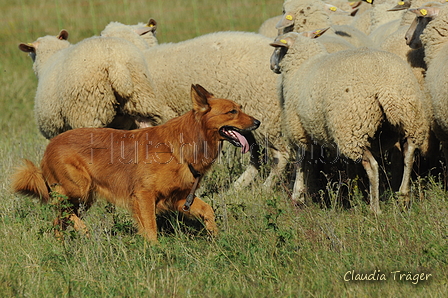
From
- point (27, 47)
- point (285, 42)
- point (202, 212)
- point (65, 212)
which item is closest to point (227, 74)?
point (285, 42)

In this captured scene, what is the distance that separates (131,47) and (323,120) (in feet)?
9.54

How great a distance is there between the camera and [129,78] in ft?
23.1

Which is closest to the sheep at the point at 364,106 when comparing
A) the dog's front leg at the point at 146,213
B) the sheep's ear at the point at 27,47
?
the dog's front leg at the point at 146,213

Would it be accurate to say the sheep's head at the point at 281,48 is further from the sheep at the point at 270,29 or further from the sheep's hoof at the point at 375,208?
the sheep at the point at 270,29

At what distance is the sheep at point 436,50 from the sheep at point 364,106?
173mm

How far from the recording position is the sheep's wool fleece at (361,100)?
5.05 meters

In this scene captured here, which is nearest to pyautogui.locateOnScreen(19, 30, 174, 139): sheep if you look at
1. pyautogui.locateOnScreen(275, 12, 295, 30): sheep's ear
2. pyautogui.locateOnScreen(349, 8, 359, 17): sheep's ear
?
pyautogui.locateOnScreen(275, 12, 295, 30): sheep's ear

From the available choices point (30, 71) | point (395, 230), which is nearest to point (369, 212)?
point (395, 230)

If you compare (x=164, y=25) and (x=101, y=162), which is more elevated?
(x=101, y=162)

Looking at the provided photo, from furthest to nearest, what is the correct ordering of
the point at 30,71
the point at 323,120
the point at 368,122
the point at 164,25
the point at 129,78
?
the point at 164,25 → the point at 30,71 → the point at 129,78 → the point at 323,120 → the point at 368,122

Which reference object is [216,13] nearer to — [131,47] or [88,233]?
[131,47]

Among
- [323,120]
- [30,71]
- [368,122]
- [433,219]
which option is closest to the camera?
[433,219]

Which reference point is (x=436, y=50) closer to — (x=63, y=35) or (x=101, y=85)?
(x=101, y=85)

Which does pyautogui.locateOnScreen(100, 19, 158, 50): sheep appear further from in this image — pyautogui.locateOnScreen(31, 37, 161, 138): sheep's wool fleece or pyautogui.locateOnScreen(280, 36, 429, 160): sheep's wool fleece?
pyautogui.locateOnScreen(280, 36, 429, 160): sheep's wool fleece
